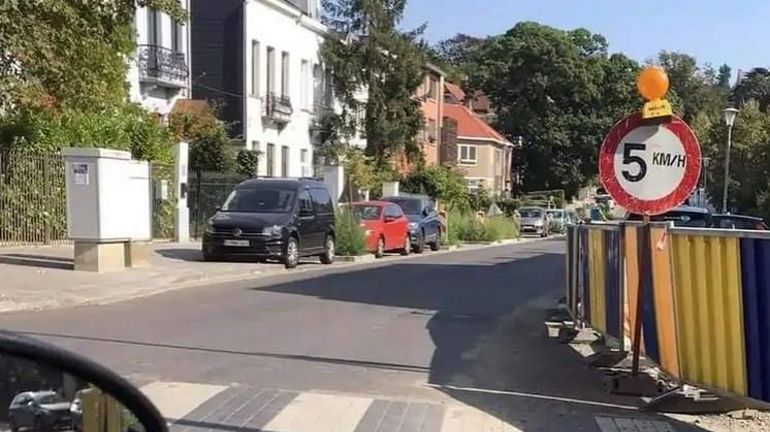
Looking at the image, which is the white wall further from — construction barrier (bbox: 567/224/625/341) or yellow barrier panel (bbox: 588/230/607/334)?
yellow barrier panel (bbox: 588/230/607/334)

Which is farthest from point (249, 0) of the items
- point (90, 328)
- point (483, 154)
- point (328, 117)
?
point (483, 154)

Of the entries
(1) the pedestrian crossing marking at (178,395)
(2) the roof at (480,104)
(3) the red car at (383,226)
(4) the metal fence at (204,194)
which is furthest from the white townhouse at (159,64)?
(2) the roof at (480,104)

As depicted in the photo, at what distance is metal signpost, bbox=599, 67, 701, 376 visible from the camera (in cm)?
812

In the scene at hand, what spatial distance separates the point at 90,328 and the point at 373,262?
1475cm

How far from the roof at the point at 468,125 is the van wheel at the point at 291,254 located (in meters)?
Answer: 55.1

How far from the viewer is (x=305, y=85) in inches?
1725

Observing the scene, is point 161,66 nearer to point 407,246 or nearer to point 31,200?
point 407,246

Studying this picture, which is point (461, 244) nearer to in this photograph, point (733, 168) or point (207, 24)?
point (207, 24)

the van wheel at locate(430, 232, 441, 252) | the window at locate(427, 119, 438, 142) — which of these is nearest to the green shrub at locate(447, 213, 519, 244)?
the van wheel at locate(430, 232, 441, 252)

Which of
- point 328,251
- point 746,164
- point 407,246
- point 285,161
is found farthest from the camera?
point 746,164

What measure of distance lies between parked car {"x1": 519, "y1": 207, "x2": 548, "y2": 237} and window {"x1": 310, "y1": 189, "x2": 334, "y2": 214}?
36179 millimetres

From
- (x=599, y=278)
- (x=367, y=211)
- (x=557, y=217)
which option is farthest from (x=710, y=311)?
(x=557, y=217)

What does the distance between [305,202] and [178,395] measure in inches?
592

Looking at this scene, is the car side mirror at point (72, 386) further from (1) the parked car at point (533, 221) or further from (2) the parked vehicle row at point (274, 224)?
(1) the parked car at point (533, 221)
